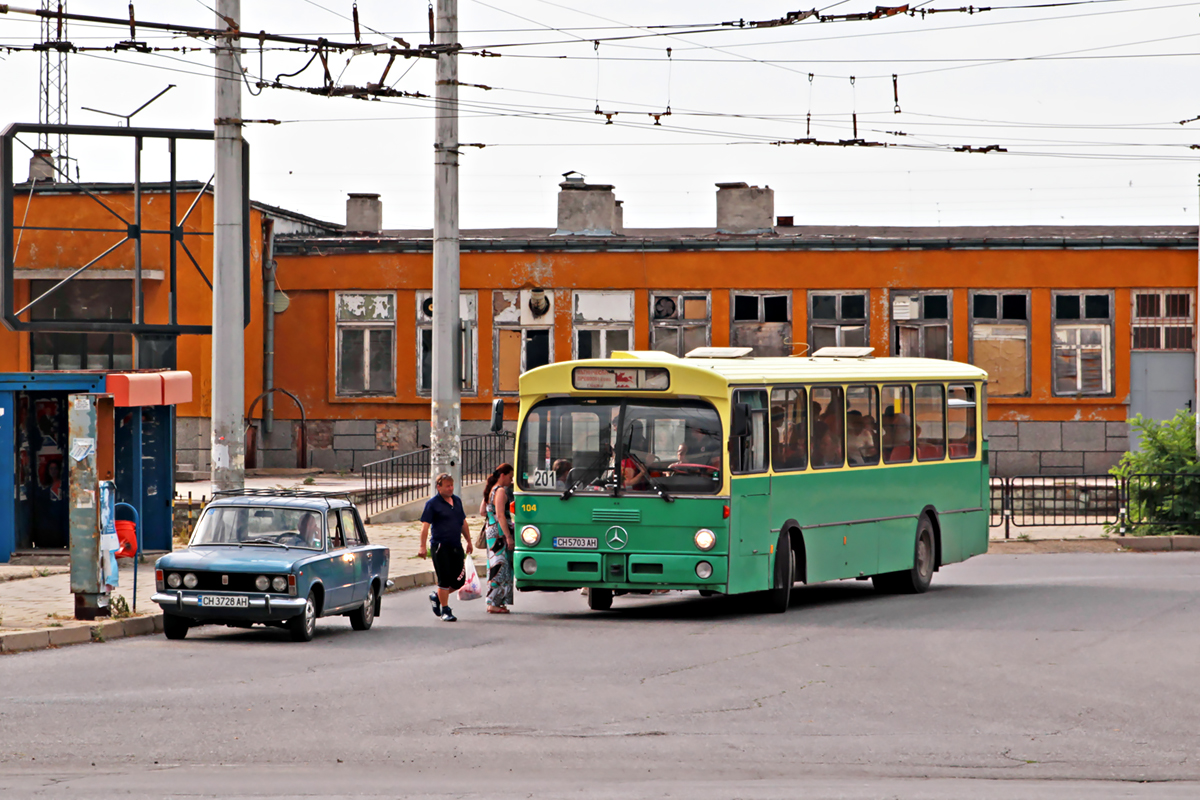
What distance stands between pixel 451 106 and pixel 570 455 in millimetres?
8432

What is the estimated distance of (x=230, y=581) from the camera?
50.0 ft

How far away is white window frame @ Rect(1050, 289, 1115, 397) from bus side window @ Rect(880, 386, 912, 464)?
21944 mm

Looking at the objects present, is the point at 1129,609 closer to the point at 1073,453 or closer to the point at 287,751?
the point at 287,751

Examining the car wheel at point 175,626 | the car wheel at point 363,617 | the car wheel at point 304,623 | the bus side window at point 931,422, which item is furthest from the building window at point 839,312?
the car wheel at point 175,626

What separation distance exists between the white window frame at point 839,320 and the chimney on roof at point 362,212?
14770 mm

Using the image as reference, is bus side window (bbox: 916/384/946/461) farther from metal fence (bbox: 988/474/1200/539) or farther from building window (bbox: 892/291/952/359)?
building window (bbox: 892/291/952/359)

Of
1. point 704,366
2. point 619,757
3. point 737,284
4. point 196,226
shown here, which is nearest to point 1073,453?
point 737,284

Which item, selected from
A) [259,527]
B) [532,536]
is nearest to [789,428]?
[532,536]

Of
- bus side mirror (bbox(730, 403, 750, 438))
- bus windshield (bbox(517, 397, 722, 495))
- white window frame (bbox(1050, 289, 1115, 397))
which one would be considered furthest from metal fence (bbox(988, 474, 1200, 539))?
bus windshield (bbox(517, 397, 722, 495))

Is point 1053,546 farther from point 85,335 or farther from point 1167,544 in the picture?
point 85,335

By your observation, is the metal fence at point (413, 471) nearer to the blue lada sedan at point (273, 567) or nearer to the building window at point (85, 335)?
the building window at point (85, 335)

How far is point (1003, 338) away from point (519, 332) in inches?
479

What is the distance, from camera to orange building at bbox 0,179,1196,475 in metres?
41.3

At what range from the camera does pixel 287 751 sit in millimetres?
9648
